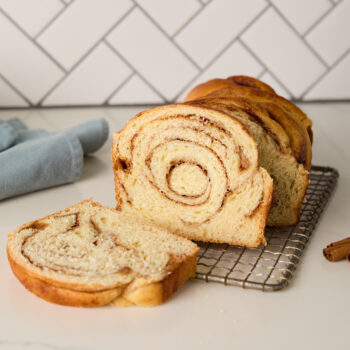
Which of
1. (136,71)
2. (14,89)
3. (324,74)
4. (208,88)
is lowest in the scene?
(14,89)

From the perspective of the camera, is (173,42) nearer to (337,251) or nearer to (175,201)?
(175,201)

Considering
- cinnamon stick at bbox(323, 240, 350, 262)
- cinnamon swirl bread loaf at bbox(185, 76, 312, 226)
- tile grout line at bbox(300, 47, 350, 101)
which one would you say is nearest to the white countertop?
cinnamon stick at bbox(323, 240, 350, 262)

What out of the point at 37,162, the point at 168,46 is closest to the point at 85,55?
the point at 168,46

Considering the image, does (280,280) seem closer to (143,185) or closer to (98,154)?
(143,185)

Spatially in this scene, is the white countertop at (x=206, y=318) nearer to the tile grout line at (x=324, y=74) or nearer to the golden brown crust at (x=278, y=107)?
the golden brown crust at (x=278, y=107)

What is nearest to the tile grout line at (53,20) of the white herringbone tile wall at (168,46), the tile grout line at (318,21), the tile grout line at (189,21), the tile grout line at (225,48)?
the white herringbone tile wall at (168,46)

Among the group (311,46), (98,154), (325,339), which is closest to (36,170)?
(98,154)

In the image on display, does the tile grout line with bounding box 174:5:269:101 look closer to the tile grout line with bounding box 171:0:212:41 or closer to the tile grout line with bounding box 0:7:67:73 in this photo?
the tile grout line with bounding box 171:0:212:41

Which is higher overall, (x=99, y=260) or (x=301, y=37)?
(x=301, y=37)
